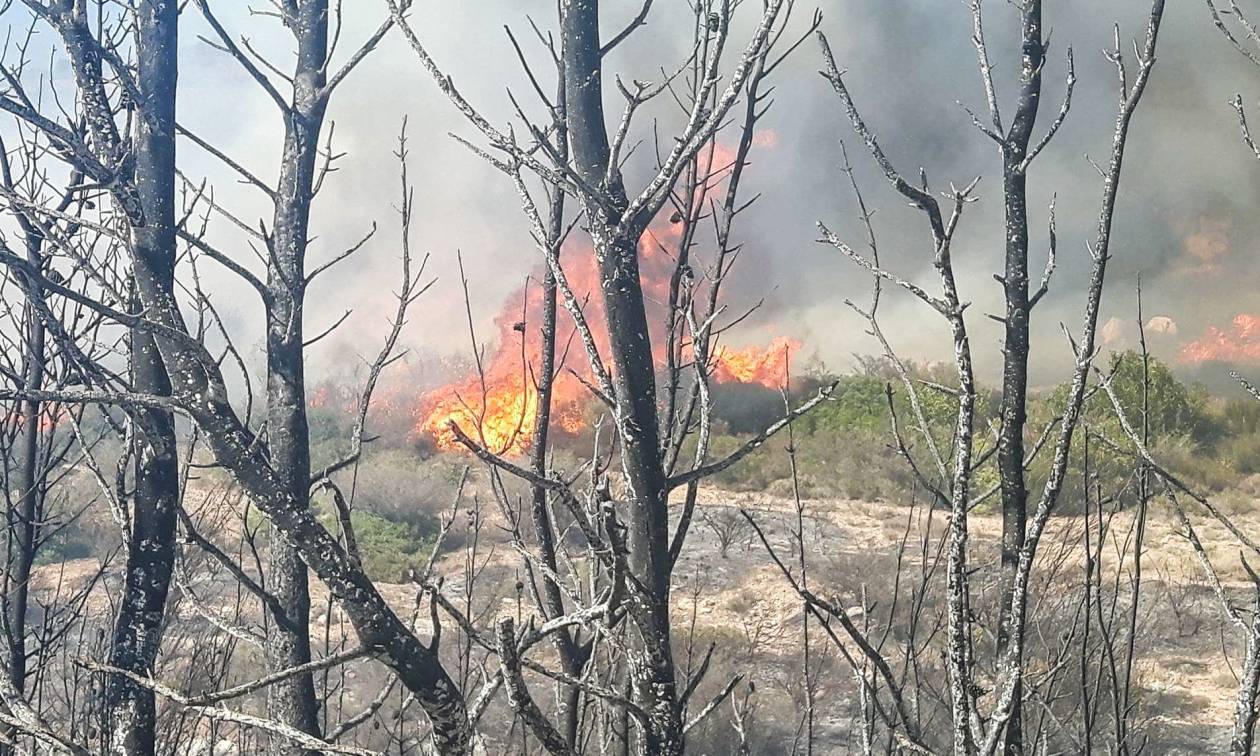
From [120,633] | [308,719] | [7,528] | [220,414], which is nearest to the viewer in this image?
[220,414]

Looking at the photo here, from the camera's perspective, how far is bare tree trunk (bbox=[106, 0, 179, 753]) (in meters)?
2.10

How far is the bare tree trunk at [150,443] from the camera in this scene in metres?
2.10

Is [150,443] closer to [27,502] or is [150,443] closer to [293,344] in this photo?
[293,344]

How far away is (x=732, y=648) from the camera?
453 inches

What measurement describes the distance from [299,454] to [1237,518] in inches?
629

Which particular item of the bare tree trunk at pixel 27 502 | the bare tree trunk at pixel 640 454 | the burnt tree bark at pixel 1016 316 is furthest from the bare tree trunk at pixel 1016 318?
the bare tree trunk at pixel 27 502

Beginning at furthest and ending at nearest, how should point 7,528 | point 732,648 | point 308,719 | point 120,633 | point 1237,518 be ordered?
point 1237,518 → point 732,648 → point 7,528 → point 308,719 → point 120,633

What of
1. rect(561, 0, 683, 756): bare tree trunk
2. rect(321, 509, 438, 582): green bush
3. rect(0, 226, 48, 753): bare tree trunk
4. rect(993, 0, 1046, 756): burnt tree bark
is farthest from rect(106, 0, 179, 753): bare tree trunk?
rect(321, 509, 438, 582): green bush

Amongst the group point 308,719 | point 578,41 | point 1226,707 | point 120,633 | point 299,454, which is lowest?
point 1226,707

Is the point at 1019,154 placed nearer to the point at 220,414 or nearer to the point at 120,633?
the point at 220,414

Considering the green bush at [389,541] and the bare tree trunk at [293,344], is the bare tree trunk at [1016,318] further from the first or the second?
the green bush at [389,541]

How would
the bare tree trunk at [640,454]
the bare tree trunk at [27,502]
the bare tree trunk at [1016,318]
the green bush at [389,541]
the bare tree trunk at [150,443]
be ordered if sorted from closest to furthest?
the bare tree trunk at [640,454]
the bare tree trunk at [1016,318]
the bare tree trunk at [150,443]
the bare tree trunk at [27,502]
the green bush at [389,541]

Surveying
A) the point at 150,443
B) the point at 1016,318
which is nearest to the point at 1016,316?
the point at 1016,318

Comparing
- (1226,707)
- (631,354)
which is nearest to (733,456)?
(631,354)
